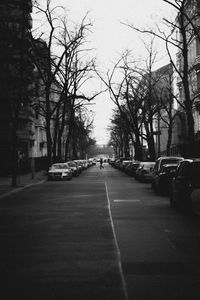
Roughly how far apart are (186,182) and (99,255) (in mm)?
7037

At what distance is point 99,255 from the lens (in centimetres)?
935

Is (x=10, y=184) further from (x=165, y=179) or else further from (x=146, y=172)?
(x=165, y=179)

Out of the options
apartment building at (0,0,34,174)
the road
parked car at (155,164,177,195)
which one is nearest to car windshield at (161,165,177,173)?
parked car at (155,164,177,195)

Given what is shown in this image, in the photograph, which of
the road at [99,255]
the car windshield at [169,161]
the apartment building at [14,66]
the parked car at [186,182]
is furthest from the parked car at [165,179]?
the apartment building at [14,66]

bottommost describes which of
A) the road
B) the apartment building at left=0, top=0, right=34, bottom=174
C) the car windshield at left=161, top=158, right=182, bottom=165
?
the road

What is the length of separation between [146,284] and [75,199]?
15199mm

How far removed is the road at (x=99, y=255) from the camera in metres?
6.89

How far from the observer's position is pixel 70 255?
934 cm

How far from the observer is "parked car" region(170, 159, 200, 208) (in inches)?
608

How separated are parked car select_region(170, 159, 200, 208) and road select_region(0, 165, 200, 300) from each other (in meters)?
0.54

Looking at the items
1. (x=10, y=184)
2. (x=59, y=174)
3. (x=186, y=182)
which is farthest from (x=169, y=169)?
(x=59, y=174)

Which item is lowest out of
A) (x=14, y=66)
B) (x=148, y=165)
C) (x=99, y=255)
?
(x=99, y=255)

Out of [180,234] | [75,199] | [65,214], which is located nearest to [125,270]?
[180,234]

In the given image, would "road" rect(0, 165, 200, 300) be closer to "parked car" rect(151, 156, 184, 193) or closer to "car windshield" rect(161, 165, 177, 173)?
"car windshield" rect(161, 165, 177, 173)
